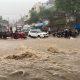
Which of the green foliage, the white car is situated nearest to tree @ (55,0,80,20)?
the green foliage

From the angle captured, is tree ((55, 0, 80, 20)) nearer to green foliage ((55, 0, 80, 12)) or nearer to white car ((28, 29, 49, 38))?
green foliage ((55, 0, 80, 12))

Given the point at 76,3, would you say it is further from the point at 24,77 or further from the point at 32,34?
the point at 24,77

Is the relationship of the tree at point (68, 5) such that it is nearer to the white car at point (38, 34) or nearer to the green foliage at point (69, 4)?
the green foliage at point (69, 4)

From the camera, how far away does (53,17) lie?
79562 mm

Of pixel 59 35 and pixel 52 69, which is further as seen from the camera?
pixel 59 35

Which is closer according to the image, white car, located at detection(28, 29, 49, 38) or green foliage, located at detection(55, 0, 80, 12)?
white car, located at detection(28, 29, 49, 38)

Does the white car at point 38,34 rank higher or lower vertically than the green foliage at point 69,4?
lower

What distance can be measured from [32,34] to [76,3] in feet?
37.5

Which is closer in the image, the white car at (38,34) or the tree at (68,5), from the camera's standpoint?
the white car at (38,34)

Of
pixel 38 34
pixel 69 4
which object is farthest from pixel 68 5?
pixel 38 34

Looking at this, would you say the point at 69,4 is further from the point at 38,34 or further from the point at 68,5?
the point at 38,34

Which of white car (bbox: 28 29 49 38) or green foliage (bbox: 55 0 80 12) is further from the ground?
green foliage (bbox: 55 0 80 12)

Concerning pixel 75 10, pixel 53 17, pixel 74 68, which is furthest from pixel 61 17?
pixel 74 68

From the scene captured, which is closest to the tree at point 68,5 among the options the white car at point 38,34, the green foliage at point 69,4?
the green foliage at point 69,4
